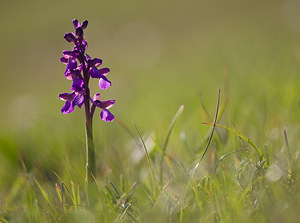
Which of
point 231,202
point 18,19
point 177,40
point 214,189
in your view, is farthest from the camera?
point 18,19

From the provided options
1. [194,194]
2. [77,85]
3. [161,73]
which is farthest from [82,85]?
[161,73]

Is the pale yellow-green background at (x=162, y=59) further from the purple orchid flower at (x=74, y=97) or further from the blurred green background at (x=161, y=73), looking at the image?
the purple orchid flower at (x=74, y=97)

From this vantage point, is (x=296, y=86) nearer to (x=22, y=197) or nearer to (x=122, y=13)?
(x=22, y=197)

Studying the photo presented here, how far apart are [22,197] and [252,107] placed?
2.23 m

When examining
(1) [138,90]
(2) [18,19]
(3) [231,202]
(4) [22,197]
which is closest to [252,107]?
(3) [231,202]

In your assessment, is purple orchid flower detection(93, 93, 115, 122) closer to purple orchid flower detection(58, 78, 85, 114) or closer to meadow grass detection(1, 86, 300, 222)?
purple orchid flower detection(58, 78, 85, 114)

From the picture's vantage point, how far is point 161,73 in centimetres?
761

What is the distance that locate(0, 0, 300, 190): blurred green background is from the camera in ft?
10.4

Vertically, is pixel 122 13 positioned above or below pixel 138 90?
above

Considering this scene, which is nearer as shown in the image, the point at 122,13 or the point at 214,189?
the point at 214,189

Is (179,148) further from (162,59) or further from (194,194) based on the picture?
(162,59)

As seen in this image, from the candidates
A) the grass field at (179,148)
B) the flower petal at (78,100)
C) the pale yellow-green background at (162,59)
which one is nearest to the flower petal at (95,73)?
the flower petal at (78,100)

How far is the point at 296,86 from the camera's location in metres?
3.33

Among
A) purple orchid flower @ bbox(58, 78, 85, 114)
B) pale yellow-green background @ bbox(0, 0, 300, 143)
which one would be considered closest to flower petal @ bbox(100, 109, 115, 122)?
purple orchid flower @ bbox(58, 78, 85, 114)
